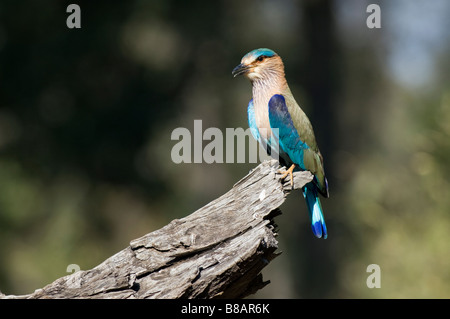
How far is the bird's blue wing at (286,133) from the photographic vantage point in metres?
Answer: 5.23

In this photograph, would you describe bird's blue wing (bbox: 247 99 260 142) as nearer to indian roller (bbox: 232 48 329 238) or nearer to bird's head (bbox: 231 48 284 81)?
indian roller (bbox: 232 48 329 238)

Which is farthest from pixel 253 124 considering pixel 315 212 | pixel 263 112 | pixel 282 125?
pixel 315 212

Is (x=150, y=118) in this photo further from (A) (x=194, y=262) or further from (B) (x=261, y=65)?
(A) (x=194, y=262)

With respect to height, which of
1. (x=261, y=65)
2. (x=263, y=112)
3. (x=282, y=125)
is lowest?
(x=282, y=125)

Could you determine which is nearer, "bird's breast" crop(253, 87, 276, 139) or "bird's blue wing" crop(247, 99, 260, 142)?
"bird's breast" crop(253, 87, 276, 139)

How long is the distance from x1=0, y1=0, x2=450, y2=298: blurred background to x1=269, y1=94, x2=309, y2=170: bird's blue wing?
3.11 meters

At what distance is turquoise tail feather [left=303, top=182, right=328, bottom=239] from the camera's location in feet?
17.0

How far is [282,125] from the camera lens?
17.3ft

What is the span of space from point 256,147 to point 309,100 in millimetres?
2857

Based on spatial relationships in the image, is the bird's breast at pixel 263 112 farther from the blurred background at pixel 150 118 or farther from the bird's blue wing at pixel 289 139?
the blurred background at pixel 150 118

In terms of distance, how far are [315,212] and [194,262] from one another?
2.01 meters

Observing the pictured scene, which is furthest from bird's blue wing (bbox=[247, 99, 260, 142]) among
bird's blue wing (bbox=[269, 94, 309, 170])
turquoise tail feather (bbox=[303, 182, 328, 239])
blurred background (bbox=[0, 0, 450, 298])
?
blurred background (bbox=[0, 0, 450, 298])

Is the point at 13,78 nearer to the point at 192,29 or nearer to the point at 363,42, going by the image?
the point at 192,29

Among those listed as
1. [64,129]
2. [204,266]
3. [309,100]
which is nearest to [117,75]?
[64,129]
